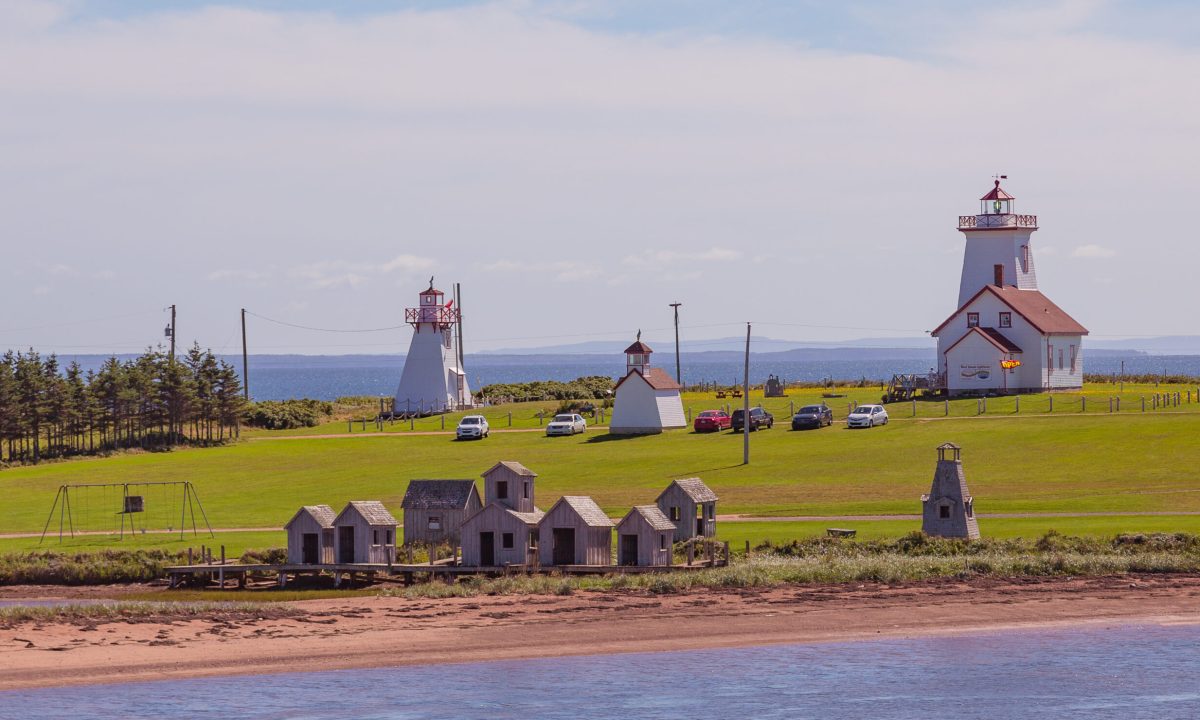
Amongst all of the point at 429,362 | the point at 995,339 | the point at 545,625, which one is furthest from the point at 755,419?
the point at 545,625

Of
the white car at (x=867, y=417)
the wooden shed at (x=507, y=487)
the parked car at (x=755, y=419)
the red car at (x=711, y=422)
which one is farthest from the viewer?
the red car at (x=711, y=422)

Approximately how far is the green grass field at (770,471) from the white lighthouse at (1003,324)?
3935 millimetres

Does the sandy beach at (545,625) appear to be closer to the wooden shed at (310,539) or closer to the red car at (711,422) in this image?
the wooden shed at (310,539)

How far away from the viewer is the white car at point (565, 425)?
89.5 meters

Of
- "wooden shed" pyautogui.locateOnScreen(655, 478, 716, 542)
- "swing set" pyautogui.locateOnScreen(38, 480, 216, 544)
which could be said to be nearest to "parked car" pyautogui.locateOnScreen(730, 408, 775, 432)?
"swing set" pyautogui.locateOnScreen(38, 480, 216, 544)

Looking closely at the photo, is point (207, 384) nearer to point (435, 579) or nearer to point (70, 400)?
point (70, 400)

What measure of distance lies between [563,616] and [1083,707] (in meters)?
14.0

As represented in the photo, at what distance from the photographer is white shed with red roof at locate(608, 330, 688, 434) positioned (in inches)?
3477

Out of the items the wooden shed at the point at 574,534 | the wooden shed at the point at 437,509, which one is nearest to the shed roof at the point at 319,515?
the wooden shed at the point at 437,509

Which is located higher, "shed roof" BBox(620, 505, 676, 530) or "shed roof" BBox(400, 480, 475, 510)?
"shed roof" BBox(400, 480, 475, 510)

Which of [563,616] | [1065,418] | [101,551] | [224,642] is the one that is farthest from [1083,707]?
[1065,418]

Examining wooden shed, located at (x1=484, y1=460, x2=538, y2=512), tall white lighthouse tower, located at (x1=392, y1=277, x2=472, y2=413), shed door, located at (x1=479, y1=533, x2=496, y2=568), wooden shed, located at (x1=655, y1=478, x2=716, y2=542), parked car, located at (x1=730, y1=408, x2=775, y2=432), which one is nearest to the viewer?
shed door, located at (x1=479, y1=533, x2=496, y2=568)

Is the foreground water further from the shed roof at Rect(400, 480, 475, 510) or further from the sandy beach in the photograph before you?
the shed roof at Rect(400, 480, 475, 510)

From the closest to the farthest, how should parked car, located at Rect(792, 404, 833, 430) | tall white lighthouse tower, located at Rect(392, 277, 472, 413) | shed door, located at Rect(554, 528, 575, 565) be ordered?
shed door, located at Rect(554, 528, 575, 565), parked car, located at Rect(792, 404, 833, 430), tall white lighthouse tower, located at Rect(392, 277, 472, 413)
